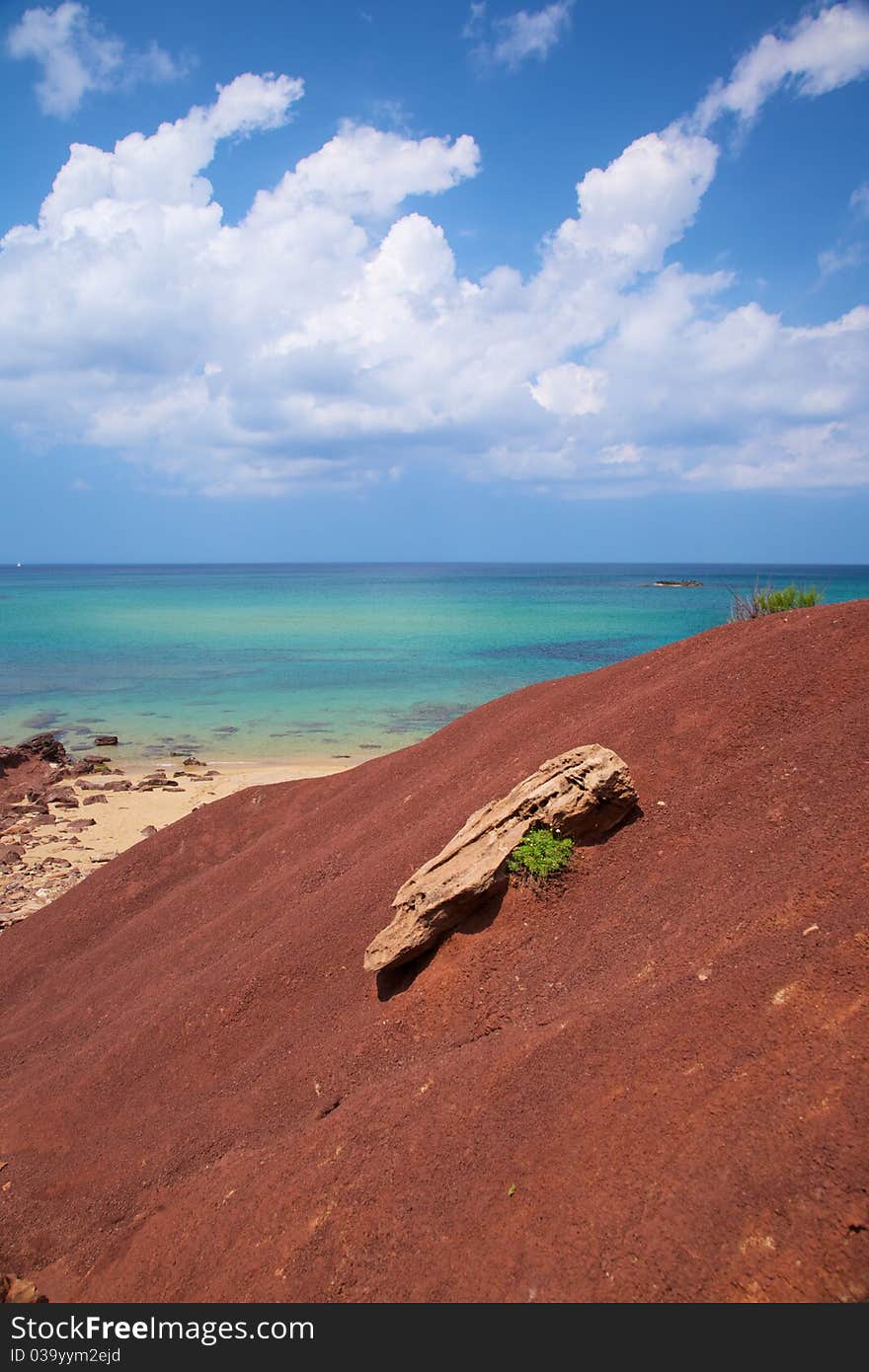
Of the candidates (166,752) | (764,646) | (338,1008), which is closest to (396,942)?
(338,1008)

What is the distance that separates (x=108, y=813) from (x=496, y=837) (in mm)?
16567

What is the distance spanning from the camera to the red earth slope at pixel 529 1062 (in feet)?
13.6

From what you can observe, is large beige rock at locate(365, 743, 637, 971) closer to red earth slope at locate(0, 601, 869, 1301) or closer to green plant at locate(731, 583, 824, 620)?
red earth slope at locate(0, 601, 869, 1301)

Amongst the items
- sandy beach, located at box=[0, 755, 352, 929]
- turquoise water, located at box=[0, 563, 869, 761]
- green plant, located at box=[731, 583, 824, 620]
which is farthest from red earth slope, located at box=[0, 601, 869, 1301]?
turquoise water, located at box=[0, 563, 869, 761]

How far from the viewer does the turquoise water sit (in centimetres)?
3144

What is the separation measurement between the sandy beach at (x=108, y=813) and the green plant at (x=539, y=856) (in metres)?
11.0

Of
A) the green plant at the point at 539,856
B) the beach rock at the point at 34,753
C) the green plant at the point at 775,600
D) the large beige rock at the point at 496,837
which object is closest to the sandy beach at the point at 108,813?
the beach rock at the point at 34,753

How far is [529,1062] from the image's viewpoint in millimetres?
5270

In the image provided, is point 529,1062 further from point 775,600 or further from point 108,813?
point 108,813

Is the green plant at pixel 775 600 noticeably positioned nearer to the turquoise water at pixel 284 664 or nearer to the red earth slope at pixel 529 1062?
the red earth slope at pixel 529 1062

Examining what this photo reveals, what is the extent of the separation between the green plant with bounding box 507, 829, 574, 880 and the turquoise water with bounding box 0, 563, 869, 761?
16.3 meters

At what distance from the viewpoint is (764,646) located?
898 cm

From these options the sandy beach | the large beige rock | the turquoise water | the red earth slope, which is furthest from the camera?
the turquoise water

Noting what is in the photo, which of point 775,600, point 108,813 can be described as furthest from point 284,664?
point 775,600
